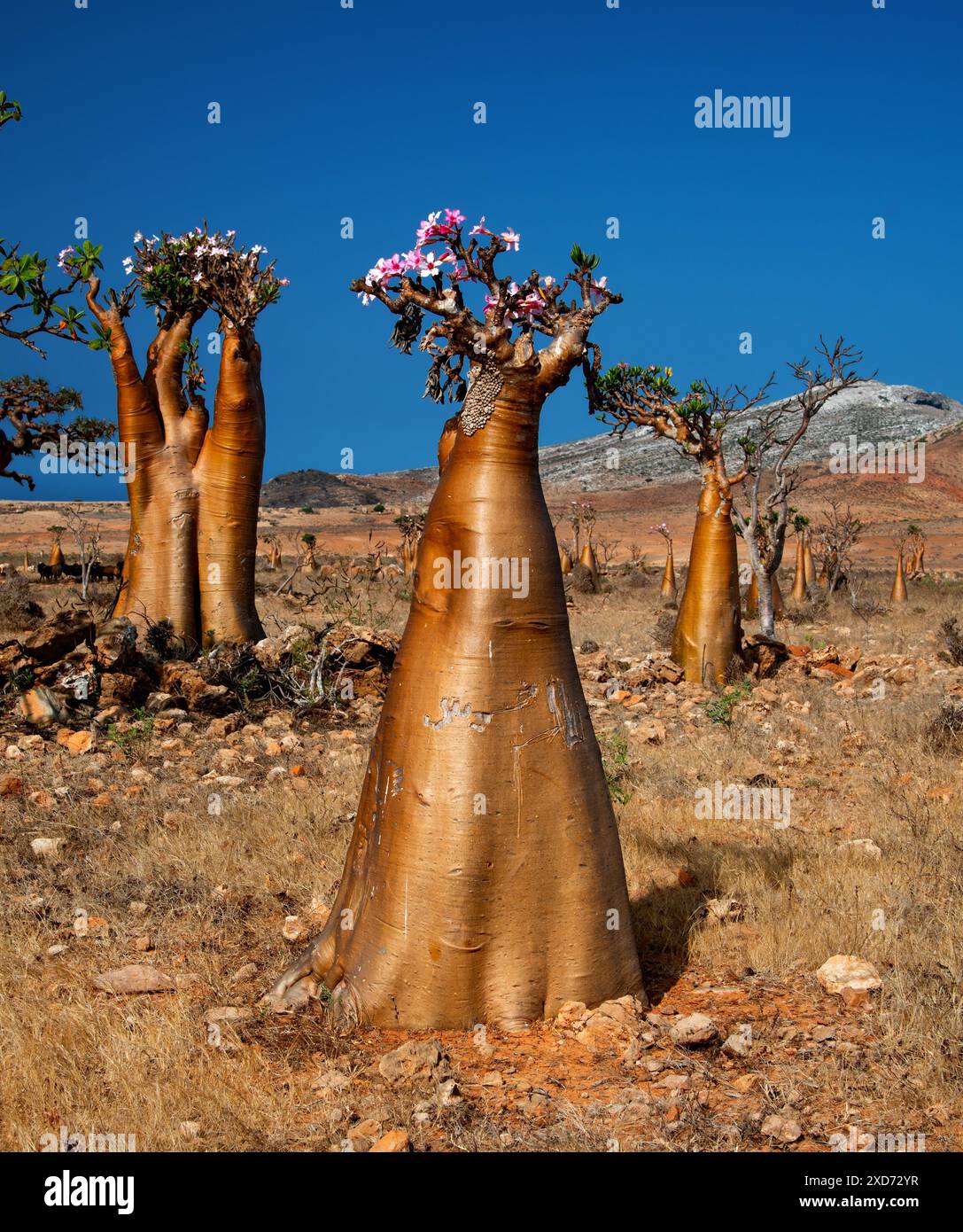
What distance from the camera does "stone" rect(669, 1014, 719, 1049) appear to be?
3225 millimetres

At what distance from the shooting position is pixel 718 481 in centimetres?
1108

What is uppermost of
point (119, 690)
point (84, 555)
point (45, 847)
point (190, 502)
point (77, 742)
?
point (84, 555)

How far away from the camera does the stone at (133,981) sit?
3.59 m

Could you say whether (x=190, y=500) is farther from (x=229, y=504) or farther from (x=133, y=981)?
(x=133, y=981)

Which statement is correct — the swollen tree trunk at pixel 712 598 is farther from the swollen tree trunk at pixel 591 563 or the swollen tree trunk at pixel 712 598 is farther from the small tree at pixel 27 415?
the swollen tree trunk at pixel 591 563

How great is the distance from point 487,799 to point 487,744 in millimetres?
179

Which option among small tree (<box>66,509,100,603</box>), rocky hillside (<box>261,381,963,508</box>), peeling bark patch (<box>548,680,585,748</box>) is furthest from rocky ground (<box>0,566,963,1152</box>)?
rocky hillside (<box>261,381,963,508</box>)

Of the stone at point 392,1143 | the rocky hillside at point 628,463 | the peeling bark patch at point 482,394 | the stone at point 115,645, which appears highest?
the rocky hillside at point 628,463

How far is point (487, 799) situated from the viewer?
10.8 feet

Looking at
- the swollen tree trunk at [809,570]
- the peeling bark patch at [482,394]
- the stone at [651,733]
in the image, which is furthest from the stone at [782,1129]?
the swollen tree trunk at [809,570]

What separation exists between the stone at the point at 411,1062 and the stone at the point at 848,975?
147 centimetres

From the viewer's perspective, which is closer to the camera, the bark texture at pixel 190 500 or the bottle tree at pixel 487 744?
the bottle tree at pixel 487 744

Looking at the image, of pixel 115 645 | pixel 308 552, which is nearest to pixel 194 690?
pixel 115 645

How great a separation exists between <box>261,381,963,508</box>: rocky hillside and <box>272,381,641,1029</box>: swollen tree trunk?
241 feet
